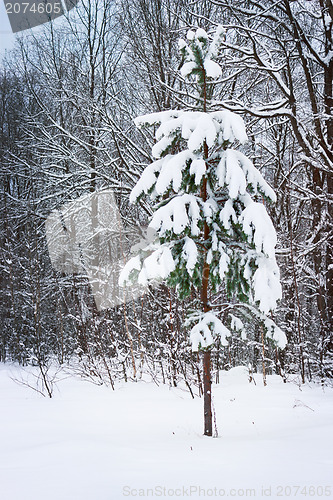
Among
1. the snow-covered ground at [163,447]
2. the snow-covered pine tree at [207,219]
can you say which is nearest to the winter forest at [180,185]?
the snow-covered pine tree at [207,219]

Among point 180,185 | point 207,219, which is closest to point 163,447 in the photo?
point 207,219

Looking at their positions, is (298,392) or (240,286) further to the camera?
(298,392)

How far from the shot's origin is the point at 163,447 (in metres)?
4.27

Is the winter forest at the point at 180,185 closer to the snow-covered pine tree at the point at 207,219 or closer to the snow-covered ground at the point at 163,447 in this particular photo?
the snow-covered pine tree at the point at 207,219

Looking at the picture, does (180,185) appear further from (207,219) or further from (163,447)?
(163,447)

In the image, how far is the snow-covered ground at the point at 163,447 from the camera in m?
2.95

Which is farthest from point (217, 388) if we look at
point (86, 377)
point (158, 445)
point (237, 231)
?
point (237, 231)

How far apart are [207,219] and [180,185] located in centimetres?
53

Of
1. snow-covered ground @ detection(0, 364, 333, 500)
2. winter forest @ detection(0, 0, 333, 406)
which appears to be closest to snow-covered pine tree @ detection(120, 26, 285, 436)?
winter forest @ detection(0, 0, 333, 406)

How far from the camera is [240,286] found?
4781 millimetres

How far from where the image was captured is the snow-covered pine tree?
168 inches

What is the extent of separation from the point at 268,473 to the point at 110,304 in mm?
8701

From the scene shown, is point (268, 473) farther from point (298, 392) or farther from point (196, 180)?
point (298, 392)

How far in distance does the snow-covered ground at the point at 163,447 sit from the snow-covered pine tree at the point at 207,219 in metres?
0.97
